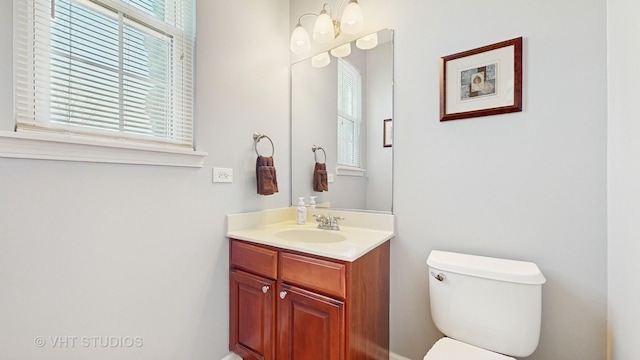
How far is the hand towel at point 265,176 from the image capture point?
1688 mm

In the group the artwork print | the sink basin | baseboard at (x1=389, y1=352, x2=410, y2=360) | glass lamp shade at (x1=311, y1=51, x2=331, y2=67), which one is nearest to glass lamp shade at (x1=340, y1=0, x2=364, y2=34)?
glass lamp shade at (x1=311, y1=51, x2=331, y2=67)

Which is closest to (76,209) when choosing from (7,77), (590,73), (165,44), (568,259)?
(7,77)

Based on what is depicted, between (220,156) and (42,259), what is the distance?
2.84 ft

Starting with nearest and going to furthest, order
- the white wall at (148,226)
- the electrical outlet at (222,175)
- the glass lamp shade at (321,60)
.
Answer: the white wall at (148,226) → the electrical outlet at (222,175) → the glass lamp shade at (321,60)

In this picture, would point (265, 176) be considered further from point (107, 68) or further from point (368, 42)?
point (368, 42)

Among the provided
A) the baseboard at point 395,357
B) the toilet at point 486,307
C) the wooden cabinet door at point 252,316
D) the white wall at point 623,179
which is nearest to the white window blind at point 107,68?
the wooden cabinet door at point 252,316

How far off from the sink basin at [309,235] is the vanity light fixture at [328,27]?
1288 millimetres

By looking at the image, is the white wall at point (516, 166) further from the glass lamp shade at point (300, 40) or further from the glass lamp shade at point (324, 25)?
the glass lamp shade at point (300, 40)

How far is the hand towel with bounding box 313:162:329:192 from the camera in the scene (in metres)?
1.92

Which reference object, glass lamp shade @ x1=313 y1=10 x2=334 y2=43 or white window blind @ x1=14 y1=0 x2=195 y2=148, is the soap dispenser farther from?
glass lamp shade @ x1=313 y1=10 x2=334 y2=43

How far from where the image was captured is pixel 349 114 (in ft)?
5.86

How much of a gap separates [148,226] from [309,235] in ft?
2.99

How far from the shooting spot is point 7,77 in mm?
908

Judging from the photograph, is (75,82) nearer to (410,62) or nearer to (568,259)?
(410,62)
